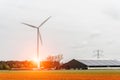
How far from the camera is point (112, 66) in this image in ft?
484

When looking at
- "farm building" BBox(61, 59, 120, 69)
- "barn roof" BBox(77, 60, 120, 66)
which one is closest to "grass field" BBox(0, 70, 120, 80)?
"farm building" BBox(61, 59, 120, 69)

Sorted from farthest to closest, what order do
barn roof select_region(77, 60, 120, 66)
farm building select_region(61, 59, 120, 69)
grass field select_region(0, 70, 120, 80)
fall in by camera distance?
barn roof select_region(77, 60, 120, 66) → farm building select_region(61, 59, 120, 69) → grass field select_region(0, 70, 120, 80)

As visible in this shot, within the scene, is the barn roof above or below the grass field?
above

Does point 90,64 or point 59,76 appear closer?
point 59,76

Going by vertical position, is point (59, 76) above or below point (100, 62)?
below

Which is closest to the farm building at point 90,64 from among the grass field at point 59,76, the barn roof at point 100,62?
the barn roof at point 100,62

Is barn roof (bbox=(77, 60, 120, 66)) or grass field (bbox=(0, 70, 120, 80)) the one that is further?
barn roof (bbox=(77, 60, 120, 66))

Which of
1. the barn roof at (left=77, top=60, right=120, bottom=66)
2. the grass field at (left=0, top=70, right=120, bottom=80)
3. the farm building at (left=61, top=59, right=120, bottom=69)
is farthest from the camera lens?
the barn roof at (left=77, top=60, right=120, bottom=66)

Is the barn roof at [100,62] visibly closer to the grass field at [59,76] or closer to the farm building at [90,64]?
the farm building at [90,64]

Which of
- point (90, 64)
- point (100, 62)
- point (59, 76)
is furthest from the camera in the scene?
point (100, 62)

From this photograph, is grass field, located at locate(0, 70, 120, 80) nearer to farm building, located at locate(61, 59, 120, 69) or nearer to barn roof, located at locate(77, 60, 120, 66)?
farm building, located at locate(61, 59, 120, 69)

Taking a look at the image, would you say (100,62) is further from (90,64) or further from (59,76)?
(59,76)

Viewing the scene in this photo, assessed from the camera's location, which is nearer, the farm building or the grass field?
the grass field

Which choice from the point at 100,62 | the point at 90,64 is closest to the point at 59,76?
the point at 90,64
